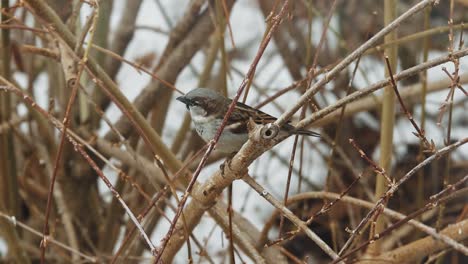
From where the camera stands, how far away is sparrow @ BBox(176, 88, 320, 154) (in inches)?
93.4

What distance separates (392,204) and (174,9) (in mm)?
1986

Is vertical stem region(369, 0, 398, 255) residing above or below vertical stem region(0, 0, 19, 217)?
above

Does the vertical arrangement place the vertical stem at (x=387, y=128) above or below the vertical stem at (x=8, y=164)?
above

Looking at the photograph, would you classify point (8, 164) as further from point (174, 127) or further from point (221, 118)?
point (174, 127)

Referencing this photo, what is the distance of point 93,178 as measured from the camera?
3658 millimetres

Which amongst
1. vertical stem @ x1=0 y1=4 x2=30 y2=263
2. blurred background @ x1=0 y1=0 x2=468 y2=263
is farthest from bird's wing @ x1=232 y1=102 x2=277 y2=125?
vertical stem @ x1=0 y1=4 x2=30 y2=263

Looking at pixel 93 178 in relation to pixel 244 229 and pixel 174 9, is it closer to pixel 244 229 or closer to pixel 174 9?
pixel 244 229

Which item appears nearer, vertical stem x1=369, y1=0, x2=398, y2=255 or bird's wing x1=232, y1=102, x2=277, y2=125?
bird's wing x1=232, y1=102, x2=277, y2=125

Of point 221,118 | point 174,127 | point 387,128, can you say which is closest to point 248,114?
point 221,118

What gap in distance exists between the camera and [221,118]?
251cm

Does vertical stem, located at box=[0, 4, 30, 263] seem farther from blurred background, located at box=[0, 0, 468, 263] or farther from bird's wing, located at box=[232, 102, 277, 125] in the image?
bird's wing, located at box=[232, 102, 277, 125]

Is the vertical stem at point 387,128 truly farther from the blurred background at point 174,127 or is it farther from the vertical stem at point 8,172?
the vertical stem at point 8,172

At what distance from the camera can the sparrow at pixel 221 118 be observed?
2.37 m

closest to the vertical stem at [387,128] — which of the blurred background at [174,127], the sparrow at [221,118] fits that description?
the blurred background at [174,127]
